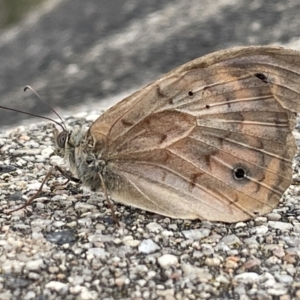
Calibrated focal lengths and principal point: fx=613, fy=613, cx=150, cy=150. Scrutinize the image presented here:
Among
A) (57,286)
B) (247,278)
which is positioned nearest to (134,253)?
(57,286)

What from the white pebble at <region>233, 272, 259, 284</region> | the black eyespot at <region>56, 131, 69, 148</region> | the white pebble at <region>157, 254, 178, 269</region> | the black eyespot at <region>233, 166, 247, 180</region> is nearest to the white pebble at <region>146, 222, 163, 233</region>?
the white pebble at <region>157, 254, 178, 269</region>

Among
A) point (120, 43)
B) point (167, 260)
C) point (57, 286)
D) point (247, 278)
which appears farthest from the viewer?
point (120, 43)

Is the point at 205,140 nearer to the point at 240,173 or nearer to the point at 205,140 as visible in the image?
the point at 205,140

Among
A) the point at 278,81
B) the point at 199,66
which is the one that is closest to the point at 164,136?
the point at 199,66

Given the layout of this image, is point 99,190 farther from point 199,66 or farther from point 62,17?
point 62,17

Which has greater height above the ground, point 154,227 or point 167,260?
point 154,227

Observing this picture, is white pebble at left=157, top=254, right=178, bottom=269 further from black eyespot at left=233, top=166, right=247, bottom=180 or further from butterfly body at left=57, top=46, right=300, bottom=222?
black eyespot at left=233, top=166, right=247, bottom=180
